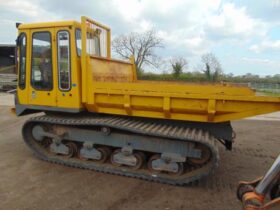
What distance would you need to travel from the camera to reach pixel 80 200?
426 centimetres

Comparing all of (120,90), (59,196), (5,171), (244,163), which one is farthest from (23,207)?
(244,163)

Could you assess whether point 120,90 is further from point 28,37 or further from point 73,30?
point 28,37

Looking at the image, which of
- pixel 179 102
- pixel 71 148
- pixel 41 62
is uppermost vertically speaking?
pixel 41 62

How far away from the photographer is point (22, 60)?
589 cm

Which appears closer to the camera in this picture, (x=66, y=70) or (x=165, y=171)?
(x=165, y=171)

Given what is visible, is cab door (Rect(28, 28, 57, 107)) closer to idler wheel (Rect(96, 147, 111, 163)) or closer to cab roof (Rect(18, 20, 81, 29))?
cab roof (Rect(18, 20, 81, 29))

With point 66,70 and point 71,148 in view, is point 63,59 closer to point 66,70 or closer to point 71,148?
point 66,70

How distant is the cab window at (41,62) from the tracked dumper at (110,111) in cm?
2

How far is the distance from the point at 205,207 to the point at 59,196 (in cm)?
208

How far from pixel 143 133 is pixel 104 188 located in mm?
1061

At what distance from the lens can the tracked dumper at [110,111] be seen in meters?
4.78

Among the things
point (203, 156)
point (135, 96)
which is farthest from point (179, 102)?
point (203, 156)

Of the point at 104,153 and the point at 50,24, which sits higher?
the point at 50,24

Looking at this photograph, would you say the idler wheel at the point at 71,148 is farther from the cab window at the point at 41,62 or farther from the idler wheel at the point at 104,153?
the cab window at the point at 41,62
